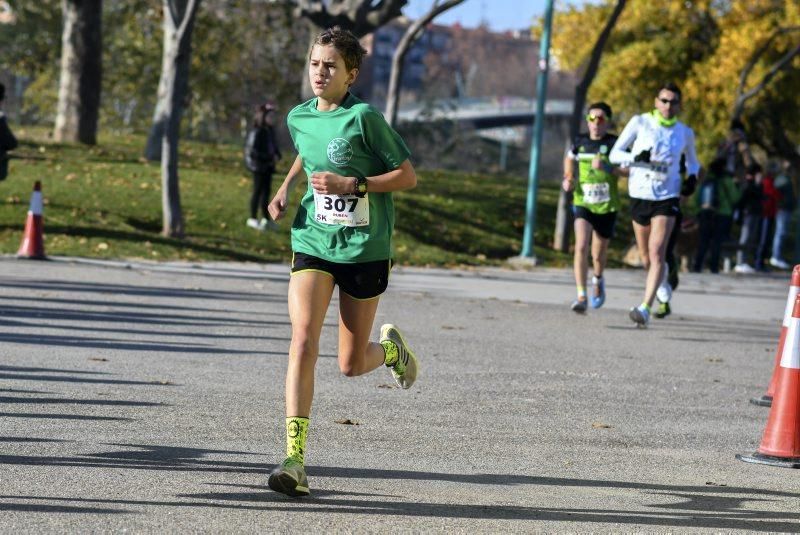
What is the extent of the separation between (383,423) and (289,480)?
7.41 feet

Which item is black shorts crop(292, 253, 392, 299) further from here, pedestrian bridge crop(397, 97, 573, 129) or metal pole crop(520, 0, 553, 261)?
pedestrian bridge crop(397, 97, 573, 129)

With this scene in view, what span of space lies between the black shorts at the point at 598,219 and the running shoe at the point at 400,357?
7.11 meters

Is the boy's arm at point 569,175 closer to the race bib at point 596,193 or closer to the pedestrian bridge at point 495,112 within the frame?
the race bib at point 596,193

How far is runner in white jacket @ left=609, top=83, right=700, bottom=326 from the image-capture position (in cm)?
1383

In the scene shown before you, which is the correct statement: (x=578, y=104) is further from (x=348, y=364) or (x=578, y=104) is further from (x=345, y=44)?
(x=345, y=44)

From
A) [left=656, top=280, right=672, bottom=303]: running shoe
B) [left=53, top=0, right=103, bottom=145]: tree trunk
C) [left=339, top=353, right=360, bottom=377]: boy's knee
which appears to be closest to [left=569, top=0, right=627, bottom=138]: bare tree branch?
[left=656, top=280, right=672, bottom=303]: running shoe

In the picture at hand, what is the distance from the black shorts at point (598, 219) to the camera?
47.8ft

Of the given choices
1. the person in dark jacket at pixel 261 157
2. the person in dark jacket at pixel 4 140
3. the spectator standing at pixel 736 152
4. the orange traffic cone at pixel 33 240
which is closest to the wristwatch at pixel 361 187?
the person in dark jacket at pixel 4 140

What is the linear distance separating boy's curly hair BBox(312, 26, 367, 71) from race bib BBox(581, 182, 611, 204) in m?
8.31

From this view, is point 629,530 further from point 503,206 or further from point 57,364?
point 503,206

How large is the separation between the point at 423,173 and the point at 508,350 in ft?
69.8

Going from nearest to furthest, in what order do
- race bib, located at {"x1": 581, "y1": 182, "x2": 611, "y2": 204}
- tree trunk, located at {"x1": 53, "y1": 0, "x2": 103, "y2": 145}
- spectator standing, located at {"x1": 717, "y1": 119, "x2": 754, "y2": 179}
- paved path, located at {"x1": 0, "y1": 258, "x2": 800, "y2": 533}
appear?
1. paved path, located at {"x1": 0, "y1": 258, "x2": 800, "y2": 533}
2. race bib, located at {"x1": 581, "y1": 182, "x2": 611, "y2": 204}
3. spectator standing, located at {"x1": 717, "y1": 119, "x2": 754, "y2": 179}
4. tree trunk, located at {"x1": 53, "y1": 0, "x2": 103, "y2": 145}

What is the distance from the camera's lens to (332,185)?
6145 mm

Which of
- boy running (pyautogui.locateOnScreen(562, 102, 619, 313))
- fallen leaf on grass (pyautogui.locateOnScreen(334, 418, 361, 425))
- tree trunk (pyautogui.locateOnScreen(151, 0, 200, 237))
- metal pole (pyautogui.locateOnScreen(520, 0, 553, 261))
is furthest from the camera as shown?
metal pole (pyautogui.locateOnScreen(520, 0, 553, 261))
